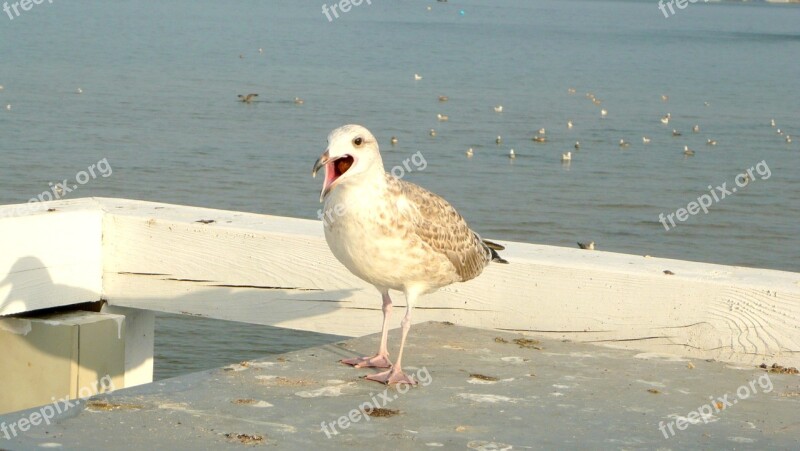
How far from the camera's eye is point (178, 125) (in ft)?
84.7

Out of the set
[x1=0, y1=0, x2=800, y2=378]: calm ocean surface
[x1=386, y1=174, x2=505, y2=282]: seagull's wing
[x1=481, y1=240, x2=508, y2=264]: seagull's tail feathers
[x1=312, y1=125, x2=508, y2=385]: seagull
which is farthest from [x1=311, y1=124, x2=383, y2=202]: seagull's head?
[x1=0, y1=0, x2=800, y2=378]: calm ocean surface

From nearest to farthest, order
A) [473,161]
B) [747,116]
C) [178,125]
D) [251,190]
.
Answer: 1. [251,190]
2. [473,161]
3. [178,125]
4. [747,116]

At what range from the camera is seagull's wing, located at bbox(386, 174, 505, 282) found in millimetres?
4539

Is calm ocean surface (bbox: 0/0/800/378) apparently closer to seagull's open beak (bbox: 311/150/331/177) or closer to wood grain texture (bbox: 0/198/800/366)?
wood grain texture (bbox: 0/198/800/366)

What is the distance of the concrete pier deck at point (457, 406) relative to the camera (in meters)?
3.58

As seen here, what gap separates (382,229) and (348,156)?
28 centimetres

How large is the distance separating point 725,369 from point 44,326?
9.56ft

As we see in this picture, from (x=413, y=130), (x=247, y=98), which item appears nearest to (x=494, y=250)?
(x=413, y=130)

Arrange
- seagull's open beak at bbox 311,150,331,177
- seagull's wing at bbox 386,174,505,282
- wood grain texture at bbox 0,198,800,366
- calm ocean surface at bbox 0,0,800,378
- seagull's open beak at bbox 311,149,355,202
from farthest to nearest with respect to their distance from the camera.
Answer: calm ocean surface at bbox 0,0,800,378
wood grain texture at bbox 0,198,800,366
seagull's wing at bbox 386,174,505,282
seagull's open beak at bbox 311,149,355,202
seagull's open beak at bbox 311,150,331,177

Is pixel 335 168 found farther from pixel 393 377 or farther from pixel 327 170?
pixel 393 377

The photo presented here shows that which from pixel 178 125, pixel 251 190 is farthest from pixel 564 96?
pixel 251 190

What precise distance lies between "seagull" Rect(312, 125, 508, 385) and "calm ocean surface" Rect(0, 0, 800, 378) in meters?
6.18

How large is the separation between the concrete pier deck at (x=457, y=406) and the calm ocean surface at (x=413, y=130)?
6.27 metres

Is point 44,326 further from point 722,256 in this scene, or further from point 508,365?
point 722,256
